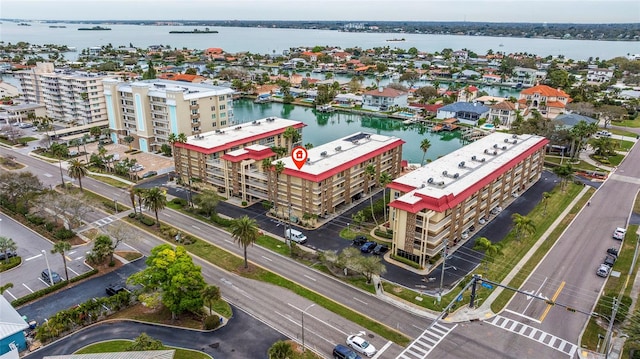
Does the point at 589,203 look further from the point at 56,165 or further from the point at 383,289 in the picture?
the point at 56,165

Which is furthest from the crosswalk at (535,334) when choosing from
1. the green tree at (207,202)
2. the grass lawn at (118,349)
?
the green tree at (207,202)

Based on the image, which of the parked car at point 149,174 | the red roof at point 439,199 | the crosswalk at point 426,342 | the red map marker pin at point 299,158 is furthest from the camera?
the parked car at point 149,174

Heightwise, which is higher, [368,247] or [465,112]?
[465,112]

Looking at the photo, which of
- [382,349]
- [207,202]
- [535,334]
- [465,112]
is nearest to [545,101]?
[465,112]

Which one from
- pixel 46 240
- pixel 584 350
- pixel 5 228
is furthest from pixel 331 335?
pixel 5 228

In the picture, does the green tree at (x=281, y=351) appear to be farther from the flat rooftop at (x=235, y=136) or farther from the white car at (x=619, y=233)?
the white car at (x=619, y=233)

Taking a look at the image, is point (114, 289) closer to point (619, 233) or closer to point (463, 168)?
point (463, 168)
